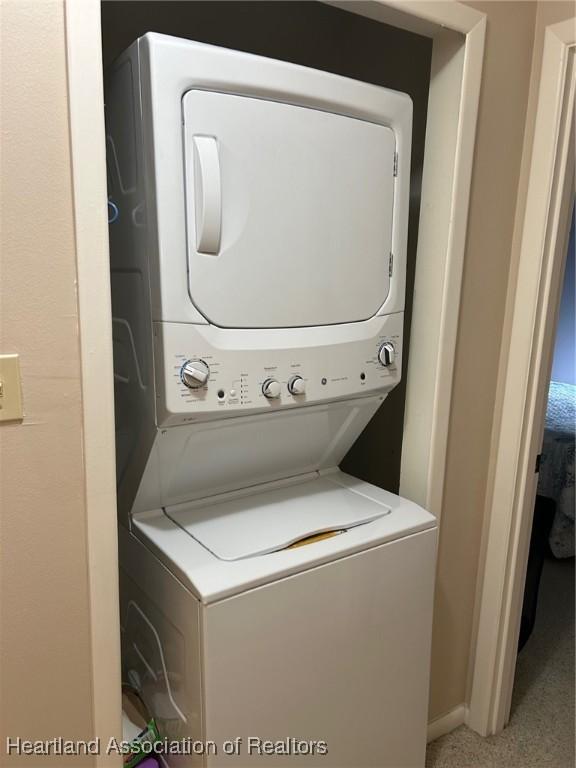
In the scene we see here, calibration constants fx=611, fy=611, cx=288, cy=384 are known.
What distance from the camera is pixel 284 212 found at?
49.1 inches

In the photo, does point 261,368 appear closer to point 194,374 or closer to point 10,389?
point 194,374

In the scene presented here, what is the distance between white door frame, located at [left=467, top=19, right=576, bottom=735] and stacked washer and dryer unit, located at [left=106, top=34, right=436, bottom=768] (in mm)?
403

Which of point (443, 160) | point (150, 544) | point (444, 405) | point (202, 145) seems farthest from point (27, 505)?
point (443, 160)

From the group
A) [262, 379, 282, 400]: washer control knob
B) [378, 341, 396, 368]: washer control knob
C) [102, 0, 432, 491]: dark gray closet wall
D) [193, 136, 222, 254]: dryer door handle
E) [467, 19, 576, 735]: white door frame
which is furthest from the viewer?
[102, 0, 432, 491]: dark gray closet wall

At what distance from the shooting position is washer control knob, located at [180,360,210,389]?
1153 mm

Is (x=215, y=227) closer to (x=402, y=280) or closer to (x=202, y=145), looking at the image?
(x=202, y=145)

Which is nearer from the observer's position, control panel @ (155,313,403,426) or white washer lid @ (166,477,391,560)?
control panel @ (155,313,403,426)

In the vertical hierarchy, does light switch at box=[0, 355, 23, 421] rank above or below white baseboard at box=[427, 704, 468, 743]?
above

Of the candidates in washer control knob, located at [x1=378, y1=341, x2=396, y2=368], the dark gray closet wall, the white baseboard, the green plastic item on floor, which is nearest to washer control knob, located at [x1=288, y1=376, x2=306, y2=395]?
washer control knob, located at [x1=378, y1=341, x2=396, y2=368]

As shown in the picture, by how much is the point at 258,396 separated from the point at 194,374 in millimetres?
164

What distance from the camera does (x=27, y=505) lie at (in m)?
1.01

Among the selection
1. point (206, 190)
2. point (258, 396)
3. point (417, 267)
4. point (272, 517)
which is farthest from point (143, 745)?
point (417, 267)

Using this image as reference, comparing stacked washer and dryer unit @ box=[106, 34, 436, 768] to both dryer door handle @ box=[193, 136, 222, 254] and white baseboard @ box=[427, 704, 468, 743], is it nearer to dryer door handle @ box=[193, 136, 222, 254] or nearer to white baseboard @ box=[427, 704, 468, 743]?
dryer door handle @ box=[193, 136, 222, 254]

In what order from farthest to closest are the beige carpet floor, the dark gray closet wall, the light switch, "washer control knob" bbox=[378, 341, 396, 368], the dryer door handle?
the beige carpet floor → the dark gray closet wall → "washer control knob" bbox=[378, 341, 396, 368] → the dryer door handle → the light switch
